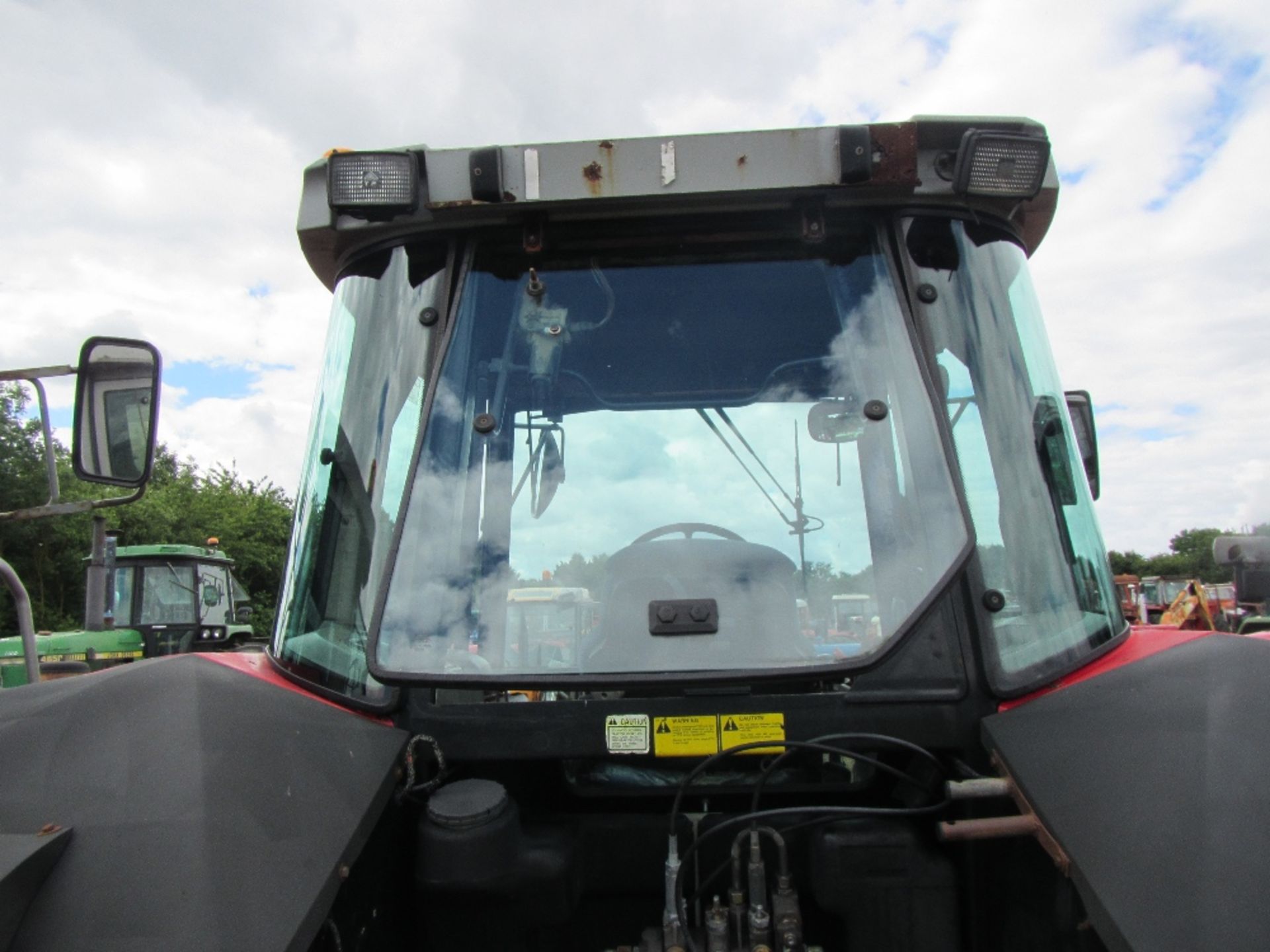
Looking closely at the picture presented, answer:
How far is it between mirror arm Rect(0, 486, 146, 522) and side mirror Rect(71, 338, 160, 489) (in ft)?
0.13

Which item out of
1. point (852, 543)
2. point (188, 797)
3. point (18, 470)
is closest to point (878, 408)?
point (852, 543)

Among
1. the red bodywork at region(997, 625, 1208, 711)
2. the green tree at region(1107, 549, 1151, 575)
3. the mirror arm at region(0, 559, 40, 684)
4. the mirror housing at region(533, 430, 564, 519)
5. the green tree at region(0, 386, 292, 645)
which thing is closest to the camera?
the red bodywork at region(997, 625, 1208, 711)

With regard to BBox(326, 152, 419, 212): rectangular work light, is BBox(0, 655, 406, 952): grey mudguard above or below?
below

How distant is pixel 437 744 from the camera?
5.58 feet

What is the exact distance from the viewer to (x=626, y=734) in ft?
5.42

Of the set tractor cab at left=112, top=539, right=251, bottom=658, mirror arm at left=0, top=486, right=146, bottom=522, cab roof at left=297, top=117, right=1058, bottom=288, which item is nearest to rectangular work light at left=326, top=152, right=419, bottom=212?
cab roof at left=297, top=117, right=1058, bottom=288

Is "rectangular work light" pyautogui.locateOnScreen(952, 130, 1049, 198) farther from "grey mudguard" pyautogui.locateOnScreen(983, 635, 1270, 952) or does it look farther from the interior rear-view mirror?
"grey mudguard" pyautogui.locateOnScreen(983, 635, 1270, 952)

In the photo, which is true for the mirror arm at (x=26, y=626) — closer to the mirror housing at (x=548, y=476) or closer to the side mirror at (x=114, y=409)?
the side mirror at (x=114, y=409)

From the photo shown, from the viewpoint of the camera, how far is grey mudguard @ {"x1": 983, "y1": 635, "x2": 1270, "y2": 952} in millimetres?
1185

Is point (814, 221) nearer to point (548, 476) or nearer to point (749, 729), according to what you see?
point (548, 476)

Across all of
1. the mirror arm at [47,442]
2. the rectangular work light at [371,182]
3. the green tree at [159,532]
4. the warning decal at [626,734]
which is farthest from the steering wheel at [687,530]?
the green tree at [159,532]

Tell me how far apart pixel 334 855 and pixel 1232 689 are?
137cm

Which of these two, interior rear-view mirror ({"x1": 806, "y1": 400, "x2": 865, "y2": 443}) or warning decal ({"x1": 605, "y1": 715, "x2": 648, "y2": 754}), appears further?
interior rear-view mirror ({"x1": 806, "y1": 400, "x2": 865, "y2": 443})

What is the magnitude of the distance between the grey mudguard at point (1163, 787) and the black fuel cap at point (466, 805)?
0.85 meters
